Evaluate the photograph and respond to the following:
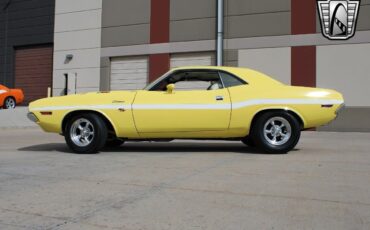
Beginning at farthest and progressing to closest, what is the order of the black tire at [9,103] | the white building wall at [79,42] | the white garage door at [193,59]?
the white building wall at [79,42] < the black tire at [9,103] < the white garage door at [193,59]

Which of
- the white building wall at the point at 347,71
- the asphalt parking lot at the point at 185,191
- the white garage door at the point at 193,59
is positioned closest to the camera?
the asphalt parking lot at the point at 185,191

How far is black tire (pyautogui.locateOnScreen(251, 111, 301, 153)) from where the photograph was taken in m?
7.34

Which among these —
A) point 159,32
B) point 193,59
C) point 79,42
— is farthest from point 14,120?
point 193,59

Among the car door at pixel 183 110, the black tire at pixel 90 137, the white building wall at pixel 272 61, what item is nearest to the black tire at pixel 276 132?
the car door at pixel 183 110

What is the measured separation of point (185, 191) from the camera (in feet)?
15.1

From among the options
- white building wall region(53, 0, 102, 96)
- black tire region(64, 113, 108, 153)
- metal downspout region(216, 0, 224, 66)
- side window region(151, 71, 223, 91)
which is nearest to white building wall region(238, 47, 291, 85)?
metal downspout region(216, 0, 224, 66)

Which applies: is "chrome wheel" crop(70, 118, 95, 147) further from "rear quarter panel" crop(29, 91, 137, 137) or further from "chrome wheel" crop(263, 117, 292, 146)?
"chrome wheel" crop(263, 117, 292, 146)

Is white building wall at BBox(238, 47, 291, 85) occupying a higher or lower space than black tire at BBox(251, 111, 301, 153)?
higher

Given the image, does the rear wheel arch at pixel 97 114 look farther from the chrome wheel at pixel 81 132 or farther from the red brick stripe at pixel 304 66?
the red brick stripe at pixel 304 66

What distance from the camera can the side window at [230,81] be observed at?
7570 millimetres

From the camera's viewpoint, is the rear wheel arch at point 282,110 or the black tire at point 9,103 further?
the black tire at point 9,103

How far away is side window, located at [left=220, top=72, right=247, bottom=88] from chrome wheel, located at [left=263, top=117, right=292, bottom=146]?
0.79 metres

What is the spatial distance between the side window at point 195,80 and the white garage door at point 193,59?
31.8ft

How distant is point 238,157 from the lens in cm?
717
